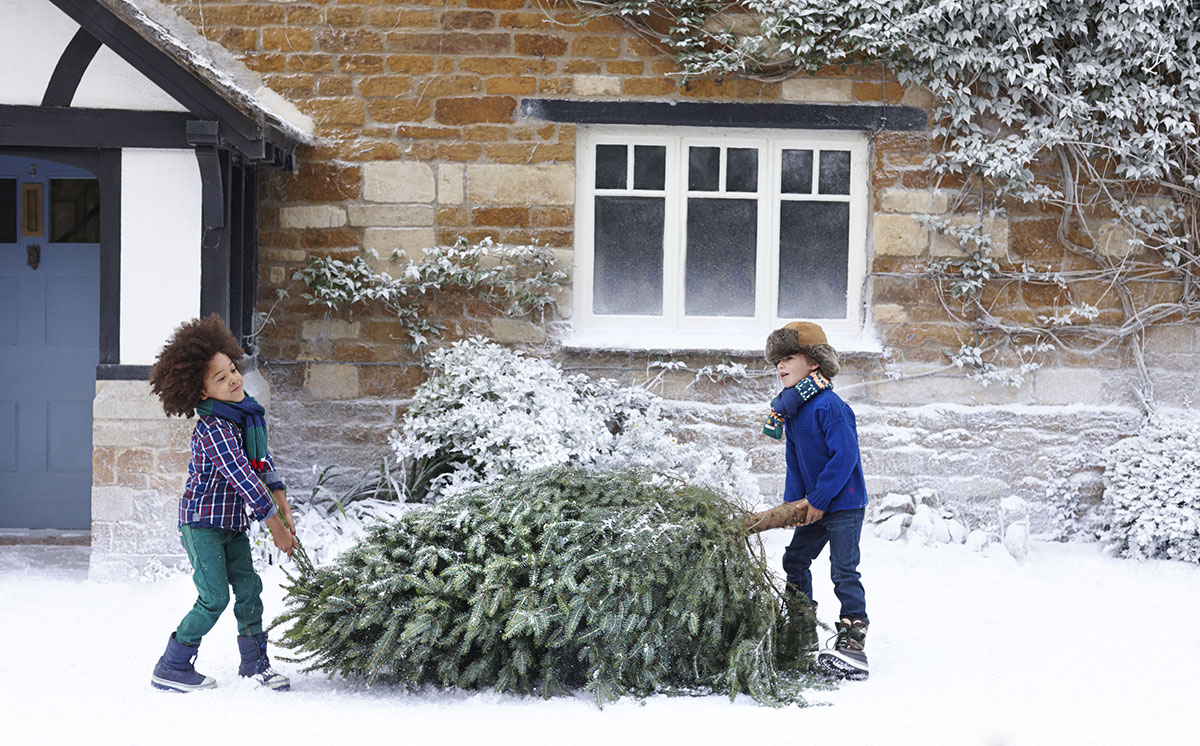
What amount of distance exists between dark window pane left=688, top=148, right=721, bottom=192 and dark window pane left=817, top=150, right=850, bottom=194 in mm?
682

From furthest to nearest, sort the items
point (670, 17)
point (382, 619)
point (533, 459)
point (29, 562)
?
1. point (670, 17)
2. point (29, 562)
3. point (533, 459)
4. point (382, 619)

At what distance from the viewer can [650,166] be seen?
7.10 metres

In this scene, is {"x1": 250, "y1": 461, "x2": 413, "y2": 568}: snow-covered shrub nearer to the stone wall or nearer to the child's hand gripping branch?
the stone wall

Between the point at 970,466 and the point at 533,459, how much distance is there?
308 cm

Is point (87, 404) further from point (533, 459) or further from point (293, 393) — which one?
point (533, 459)

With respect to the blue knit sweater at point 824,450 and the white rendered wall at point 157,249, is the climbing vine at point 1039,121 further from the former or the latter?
the blue knit sweater at point 824,450

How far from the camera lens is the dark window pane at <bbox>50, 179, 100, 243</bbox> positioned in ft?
22.5

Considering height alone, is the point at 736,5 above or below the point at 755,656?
above

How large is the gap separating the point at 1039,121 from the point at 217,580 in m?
5.56

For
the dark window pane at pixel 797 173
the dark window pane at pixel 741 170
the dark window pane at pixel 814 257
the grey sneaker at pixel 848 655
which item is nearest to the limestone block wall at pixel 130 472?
the grey sneaker at pixel 848 655

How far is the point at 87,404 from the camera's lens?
6930mm

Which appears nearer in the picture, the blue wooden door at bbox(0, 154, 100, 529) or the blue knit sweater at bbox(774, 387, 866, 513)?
the blue knit sweater at bbox(774, 387, 866, 513)

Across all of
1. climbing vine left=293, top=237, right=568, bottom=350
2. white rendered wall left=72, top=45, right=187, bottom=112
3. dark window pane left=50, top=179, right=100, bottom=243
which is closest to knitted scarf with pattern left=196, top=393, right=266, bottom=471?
white rendered wall left=72, top=45, right=187, bottom=112

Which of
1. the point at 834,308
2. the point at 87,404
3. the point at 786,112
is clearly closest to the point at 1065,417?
the point at 834,308
